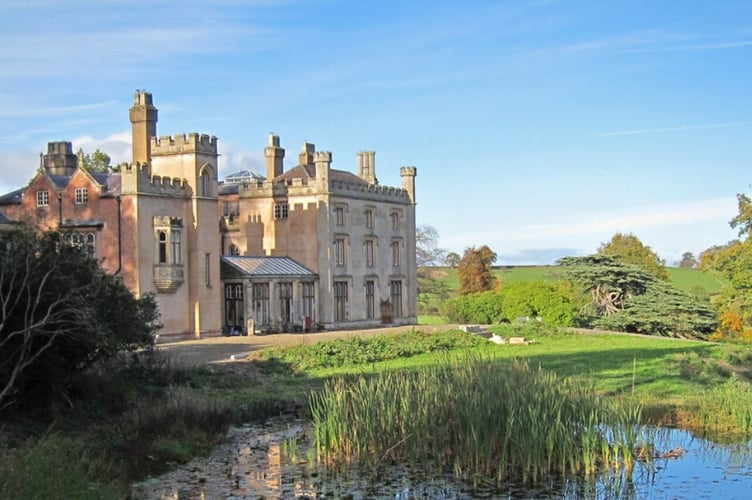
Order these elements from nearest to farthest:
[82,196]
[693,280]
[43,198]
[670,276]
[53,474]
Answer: [53,474] < [82,196] < [43,198] < [670,276] < [693,280]

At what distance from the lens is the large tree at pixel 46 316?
16.6m

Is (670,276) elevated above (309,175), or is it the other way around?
(309,175)

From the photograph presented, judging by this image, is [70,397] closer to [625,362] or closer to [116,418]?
[116,418]

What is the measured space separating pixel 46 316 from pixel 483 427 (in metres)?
6.92

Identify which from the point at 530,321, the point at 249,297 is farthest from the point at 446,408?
the point at 530,321

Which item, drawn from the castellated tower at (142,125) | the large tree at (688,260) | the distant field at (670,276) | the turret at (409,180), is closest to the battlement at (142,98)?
the castellated tower at (142,125)

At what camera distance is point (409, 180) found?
5300cm

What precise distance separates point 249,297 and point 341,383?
23054 millimetres

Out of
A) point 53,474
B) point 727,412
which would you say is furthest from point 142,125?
point 53,474

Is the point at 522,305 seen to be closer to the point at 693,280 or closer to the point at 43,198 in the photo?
the point at 43,198

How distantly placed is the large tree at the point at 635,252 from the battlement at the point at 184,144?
2685 centimetres

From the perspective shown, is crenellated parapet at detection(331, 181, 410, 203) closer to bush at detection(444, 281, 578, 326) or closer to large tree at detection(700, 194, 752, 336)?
bush at detection(444, 281, 578, 326)

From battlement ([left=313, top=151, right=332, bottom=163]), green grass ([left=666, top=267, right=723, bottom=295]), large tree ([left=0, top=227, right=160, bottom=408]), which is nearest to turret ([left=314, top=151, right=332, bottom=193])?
battlement ([left=313, top=151, right=332, bottom=163])

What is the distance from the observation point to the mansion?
3612 centimetres
